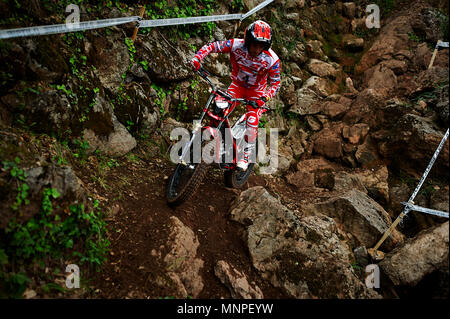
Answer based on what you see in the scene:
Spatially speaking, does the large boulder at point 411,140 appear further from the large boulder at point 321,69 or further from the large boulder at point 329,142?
the large boulder at point 321,69

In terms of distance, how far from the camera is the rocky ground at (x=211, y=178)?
3.55 m

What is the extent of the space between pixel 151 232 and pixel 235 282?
1415 mm

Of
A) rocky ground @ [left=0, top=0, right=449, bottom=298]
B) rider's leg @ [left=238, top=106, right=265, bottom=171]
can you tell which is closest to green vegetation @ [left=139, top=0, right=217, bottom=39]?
rocky ground @ [left=0, top=0, right=449, bottom=298]

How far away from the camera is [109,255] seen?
348 centimetres

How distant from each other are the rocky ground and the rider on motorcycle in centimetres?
141

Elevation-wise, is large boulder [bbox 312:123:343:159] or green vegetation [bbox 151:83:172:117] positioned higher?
green vegetation [bbox 151:83:172:117]

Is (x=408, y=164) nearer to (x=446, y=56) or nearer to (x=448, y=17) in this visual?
(x=446, y=56)

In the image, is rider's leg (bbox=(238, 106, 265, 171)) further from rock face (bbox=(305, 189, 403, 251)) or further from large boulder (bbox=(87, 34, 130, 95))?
large boulder (bbox=(87, 34, 130, 95))

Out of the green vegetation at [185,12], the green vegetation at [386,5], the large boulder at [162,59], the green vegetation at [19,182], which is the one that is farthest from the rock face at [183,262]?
the green vegetation at [386,5]

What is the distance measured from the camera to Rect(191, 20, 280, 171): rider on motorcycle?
4535mm

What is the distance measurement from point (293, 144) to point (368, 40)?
23.3ft

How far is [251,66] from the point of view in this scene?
5.06 m

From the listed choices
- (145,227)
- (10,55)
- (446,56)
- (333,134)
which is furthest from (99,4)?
(446,56)

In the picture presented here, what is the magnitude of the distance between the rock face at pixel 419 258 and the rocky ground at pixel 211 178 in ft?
0.06
